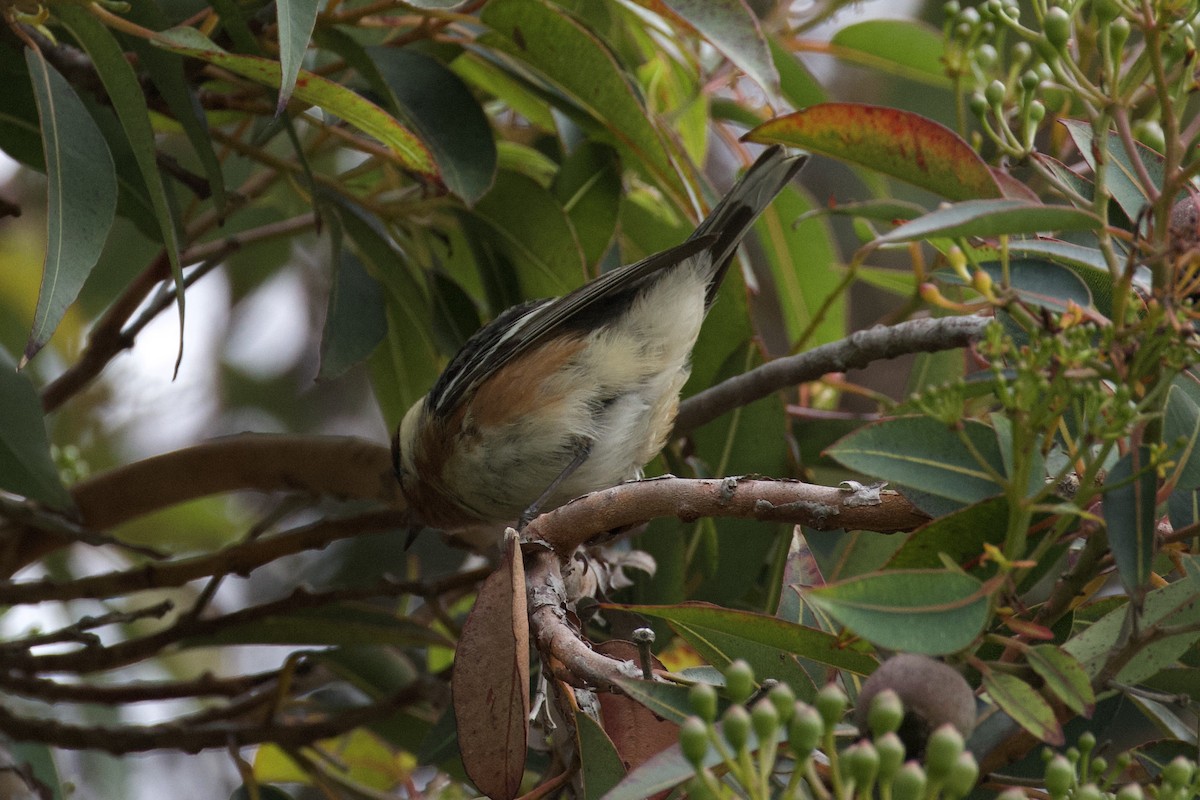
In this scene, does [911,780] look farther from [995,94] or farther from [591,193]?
[591,193]

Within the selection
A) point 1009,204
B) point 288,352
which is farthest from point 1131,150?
point 288,352

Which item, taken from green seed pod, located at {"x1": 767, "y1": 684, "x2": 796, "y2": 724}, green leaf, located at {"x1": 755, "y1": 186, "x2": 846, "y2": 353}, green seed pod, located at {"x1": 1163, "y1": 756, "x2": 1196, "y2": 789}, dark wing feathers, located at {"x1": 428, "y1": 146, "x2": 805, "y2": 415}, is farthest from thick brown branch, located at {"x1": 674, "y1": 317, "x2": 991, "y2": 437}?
green seed pod, located at {"x1": 767, "y1": 684, "x2": 796, "y2": 724}

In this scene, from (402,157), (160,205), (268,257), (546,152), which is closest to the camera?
(160,205)

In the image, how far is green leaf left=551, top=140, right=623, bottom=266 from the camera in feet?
9.89

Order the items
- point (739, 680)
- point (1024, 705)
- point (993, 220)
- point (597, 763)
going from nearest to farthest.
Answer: point (739, 680), point (1024, 705), point (993, 220), point (597, 763)

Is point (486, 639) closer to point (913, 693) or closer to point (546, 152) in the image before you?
point (913, 693)

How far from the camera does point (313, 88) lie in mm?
2197

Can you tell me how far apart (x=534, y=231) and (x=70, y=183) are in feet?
3.82

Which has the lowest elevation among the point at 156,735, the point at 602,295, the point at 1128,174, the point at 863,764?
the point at 156,735

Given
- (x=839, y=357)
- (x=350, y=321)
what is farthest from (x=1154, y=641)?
(x=350, y=321)

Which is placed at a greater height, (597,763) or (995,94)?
(995,94)

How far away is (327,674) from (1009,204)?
2.83 metres

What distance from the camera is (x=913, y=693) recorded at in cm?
119

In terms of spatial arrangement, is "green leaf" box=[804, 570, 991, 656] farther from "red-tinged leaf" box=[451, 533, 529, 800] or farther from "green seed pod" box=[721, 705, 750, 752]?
"red-tinged leaf" box=[451, 533, 529, 800]
